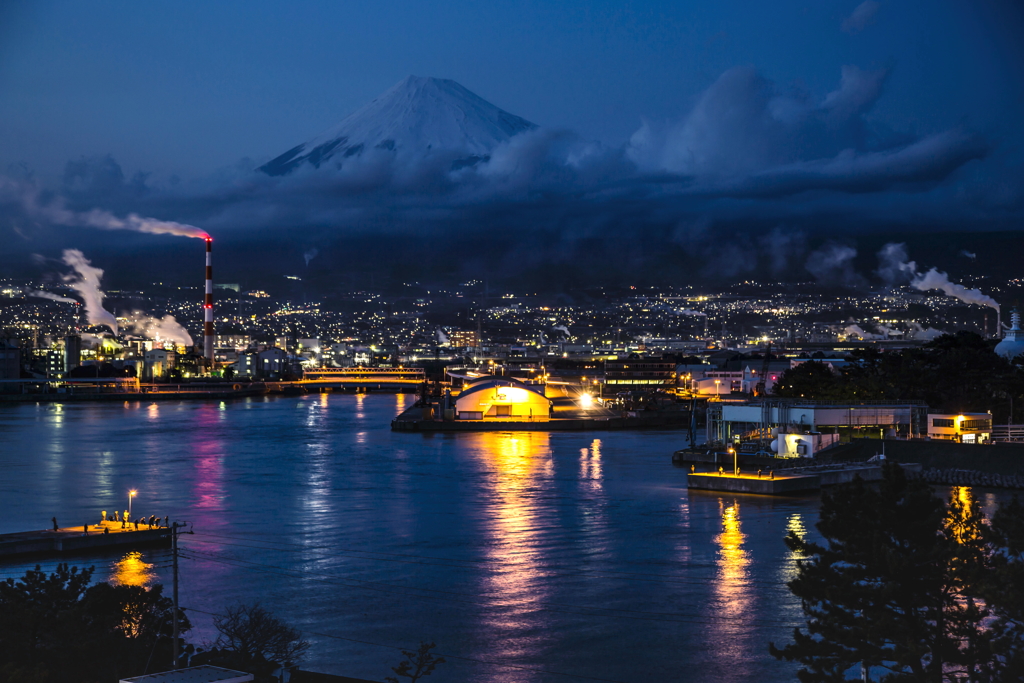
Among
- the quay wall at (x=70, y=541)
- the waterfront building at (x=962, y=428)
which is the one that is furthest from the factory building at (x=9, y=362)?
the waterfront building at (x=962, y=428)

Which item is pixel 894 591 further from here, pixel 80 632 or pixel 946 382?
pixel 946 382

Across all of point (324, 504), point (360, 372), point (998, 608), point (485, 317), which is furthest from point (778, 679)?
point (485, 317)

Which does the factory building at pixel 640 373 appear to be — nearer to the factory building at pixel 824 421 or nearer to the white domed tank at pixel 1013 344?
the white domed tank at pixel 1013 344

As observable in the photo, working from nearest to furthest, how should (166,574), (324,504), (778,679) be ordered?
(778,679), (166,574), (324,504)

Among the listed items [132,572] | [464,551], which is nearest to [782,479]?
[464,551]

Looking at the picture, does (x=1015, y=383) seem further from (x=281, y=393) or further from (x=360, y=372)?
(x=360, y=372)

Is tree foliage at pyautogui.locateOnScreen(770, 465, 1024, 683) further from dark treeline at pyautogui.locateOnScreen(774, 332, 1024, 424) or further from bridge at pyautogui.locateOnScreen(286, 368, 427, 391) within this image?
bridge at pyautogui.locateOnScreen(286, 368, 427, 391)
